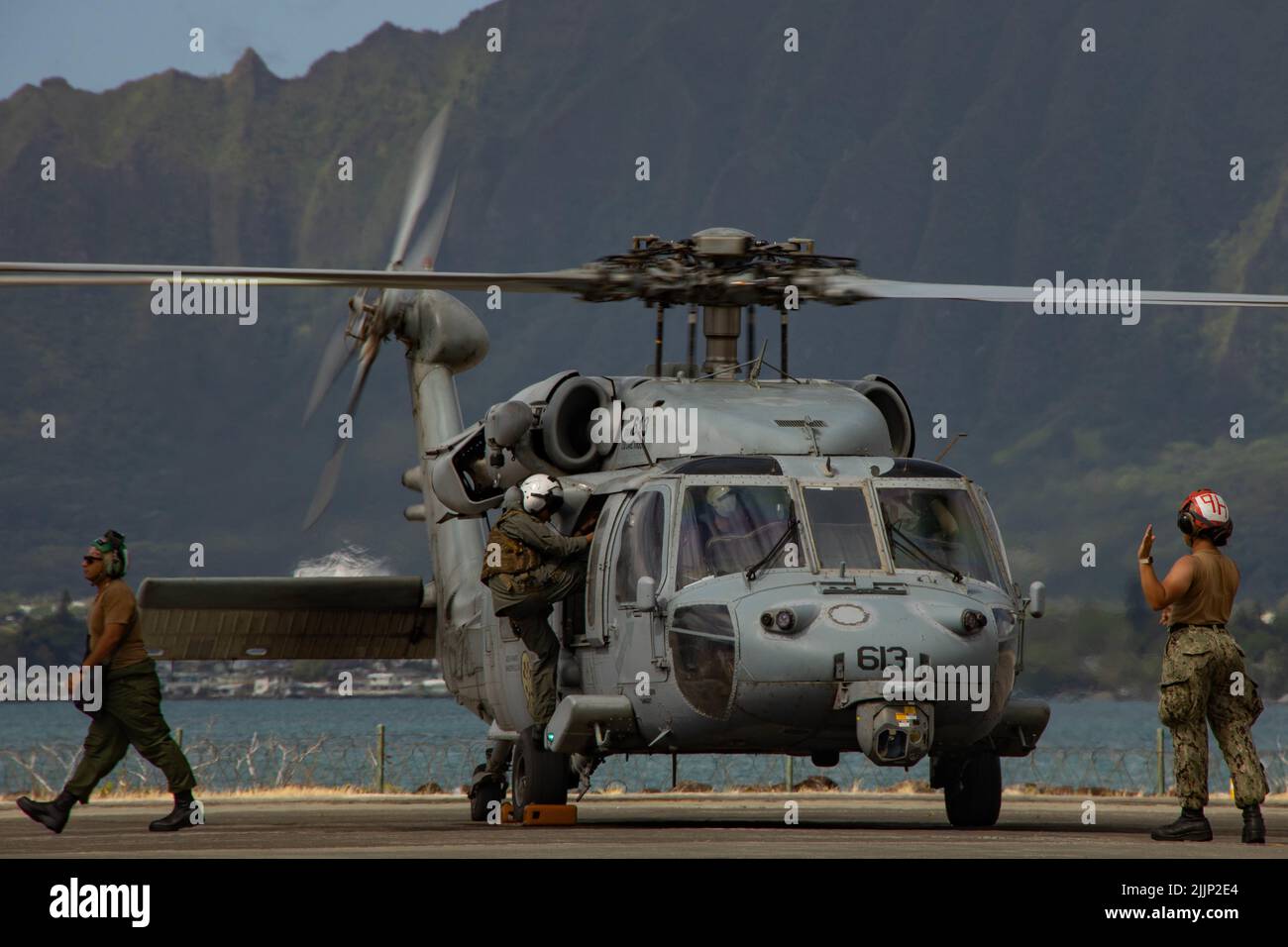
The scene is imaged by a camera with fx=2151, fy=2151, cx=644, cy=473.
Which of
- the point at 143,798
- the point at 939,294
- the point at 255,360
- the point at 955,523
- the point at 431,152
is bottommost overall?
the point at 143,798

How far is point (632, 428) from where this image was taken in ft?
51.7

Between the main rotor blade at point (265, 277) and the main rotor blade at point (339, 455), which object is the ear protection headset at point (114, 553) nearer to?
the main rotor blade at point (265, 277)

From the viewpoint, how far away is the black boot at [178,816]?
14.0 m

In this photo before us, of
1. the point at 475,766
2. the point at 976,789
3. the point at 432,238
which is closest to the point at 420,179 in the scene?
the point at 432,238

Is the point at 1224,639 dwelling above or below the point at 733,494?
below

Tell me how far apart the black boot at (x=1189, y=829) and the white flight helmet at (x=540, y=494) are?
4967 millimetres

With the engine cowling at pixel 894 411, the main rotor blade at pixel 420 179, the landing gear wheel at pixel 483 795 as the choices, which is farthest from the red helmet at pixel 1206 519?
the main rotor blade at pixel 420 179

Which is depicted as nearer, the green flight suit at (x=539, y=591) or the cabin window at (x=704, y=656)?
the cabin window at (x=704, y=656)

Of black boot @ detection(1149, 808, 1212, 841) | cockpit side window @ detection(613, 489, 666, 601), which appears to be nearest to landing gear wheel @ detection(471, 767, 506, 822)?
cockpit side window @ detection(613, 489, 666, 601)

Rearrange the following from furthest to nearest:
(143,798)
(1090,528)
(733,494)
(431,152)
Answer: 1. (1090,528)
2. (143,798)
3. (431,152)
4. (733,494)

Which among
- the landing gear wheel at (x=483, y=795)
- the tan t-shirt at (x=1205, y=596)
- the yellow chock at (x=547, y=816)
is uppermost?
the tan t-shirt at (x=1205, y=596)
